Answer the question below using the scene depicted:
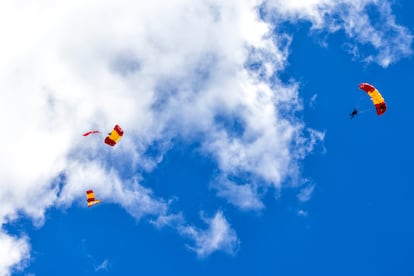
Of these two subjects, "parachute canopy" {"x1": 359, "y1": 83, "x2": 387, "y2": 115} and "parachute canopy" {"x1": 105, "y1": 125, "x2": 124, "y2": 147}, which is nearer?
"parachute canopy" {"x1": 359, "y1": 83, "x2": 387, "y2": 115}

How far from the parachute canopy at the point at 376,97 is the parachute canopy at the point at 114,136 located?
3789 cm

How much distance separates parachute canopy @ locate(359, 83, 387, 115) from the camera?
97.9m

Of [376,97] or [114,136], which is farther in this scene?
[114,136]

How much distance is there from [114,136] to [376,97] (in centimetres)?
4077

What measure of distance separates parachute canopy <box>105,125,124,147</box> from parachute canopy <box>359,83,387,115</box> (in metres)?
37.9

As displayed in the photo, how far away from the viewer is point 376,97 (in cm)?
9800

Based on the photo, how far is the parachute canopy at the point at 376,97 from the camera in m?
97.9

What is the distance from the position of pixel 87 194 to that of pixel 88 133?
48.4 feet

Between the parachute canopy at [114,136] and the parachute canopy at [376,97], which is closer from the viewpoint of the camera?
the parachute canopy at [376,97]

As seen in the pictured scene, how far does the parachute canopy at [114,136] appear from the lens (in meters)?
101

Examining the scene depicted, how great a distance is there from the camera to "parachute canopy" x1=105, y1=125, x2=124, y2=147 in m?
101

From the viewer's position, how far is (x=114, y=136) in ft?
332

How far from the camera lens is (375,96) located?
322ft

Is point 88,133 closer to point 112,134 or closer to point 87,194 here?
point 112,134
